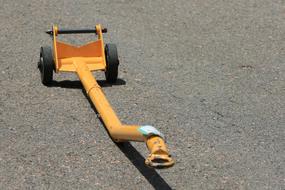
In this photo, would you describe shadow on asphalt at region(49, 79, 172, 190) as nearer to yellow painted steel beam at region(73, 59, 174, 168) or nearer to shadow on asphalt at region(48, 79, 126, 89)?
yellow painted steel beam at region(73, 59, 174, 168)

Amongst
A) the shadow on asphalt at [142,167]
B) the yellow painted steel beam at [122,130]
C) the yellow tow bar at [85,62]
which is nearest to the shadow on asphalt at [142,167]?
the shadow on asphalt at [142,167]

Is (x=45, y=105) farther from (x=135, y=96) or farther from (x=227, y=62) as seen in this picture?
(x=227, y=62)

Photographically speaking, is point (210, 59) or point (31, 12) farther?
point (31, 12)

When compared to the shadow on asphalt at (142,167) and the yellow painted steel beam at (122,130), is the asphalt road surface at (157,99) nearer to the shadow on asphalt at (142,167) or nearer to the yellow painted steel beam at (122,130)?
the shadow on asphalt at (142,167)

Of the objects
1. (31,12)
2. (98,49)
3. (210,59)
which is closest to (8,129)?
(98,49)

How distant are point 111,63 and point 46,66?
2.17ft

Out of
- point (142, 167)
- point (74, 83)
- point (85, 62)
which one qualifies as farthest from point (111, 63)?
point (142, 167)

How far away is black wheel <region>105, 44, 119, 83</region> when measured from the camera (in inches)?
286

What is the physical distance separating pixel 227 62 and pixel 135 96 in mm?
1729

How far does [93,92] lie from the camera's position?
6520 millimetres

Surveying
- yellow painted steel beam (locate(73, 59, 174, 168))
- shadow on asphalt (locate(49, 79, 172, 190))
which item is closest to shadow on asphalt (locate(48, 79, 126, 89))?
yellow painted steel beam (locate(73, 59, 174, 168))

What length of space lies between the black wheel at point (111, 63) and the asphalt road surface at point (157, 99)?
0.16 m

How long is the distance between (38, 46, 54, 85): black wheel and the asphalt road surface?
9cm

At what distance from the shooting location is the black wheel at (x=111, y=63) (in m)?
7.26
